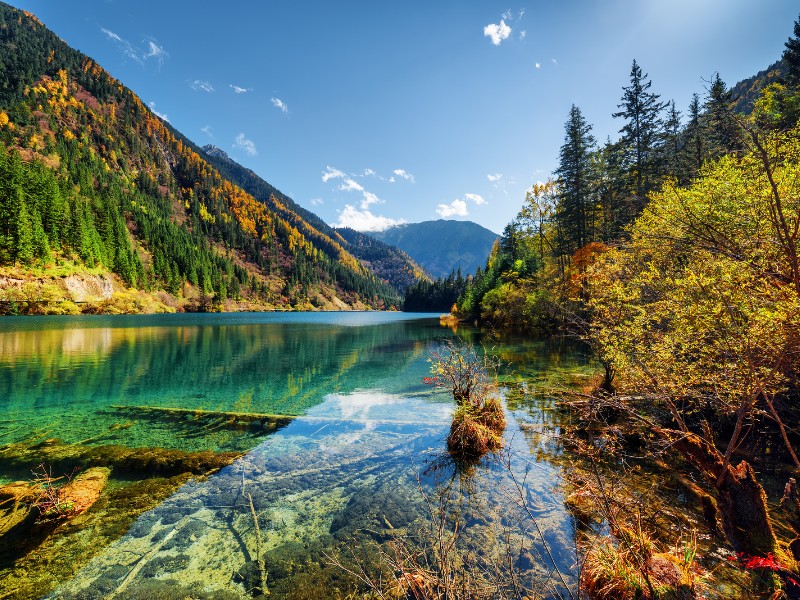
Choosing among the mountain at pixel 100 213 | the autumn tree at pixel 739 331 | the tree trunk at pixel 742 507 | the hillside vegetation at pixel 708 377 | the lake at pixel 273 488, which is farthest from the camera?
the mountain at pixel 100 213

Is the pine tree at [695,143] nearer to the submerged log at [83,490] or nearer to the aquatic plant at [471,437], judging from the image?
the aquatic plant at [471,437]

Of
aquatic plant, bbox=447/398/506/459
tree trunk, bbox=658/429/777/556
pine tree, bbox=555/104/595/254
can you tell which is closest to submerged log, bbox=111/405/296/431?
aquatic plant, bbox=447/398/506/459

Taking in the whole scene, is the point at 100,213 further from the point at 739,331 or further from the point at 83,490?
the point at 739,331

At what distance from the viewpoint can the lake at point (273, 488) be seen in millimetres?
5902

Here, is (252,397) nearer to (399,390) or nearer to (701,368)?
(399,390)

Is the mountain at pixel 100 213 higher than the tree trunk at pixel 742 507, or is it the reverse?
the mountain at pixel 100 213

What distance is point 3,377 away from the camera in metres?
20.5

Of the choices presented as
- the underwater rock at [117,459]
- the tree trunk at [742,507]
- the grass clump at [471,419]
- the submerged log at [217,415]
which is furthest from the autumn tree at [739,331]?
the submerged log at [217,415]

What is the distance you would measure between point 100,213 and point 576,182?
12619cm

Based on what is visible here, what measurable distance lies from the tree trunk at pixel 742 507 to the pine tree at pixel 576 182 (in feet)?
120

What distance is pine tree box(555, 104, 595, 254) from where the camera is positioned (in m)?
37.9

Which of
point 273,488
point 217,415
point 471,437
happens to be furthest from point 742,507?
point 217,415

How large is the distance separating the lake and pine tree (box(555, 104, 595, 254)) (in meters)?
24.9

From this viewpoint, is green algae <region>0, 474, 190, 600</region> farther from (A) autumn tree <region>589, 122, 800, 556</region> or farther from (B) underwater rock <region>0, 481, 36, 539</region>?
(A) autumn tree <region>589, 122, 800, 556</region>
